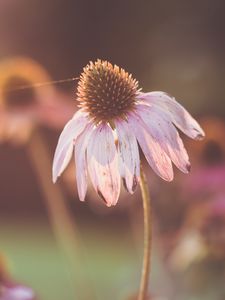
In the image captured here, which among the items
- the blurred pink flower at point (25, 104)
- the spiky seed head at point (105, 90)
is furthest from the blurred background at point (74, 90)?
the spiky seed head at point (105, 90)

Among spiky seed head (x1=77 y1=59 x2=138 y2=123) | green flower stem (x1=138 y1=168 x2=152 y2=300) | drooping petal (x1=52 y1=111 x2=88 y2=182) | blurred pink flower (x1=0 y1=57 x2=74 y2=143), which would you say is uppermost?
blurred pink flower (x1=0 y1=57 x2=74 y2=143)

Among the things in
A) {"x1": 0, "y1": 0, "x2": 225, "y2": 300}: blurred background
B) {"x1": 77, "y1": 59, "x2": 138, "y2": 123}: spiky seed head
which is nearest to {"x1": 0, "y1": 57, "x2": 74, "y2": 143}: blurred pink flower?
{"x1": 0, "y1": 0, "x2": 225, "y2": 300}: blurred background

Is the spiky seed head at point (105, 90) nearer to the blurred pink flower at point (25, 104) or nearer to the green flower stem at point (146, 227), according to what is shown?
the green flower stem at point (146, 227)

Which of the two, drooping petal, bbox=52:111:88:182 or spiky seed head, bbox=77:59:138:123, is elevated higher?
spiky seed head, bbox=77:59:138:123

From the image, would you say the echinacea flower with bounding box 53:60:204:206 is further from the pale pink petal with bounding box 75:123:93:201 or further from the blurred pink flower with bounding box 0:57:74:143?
the blurred pink flower with bounding box 0:57:74:143

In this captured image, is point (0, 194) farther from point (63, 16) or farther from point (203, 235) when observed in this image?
point (203, 235)

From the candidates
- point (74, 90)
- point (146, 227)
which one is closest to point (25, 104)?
point (74, 90)

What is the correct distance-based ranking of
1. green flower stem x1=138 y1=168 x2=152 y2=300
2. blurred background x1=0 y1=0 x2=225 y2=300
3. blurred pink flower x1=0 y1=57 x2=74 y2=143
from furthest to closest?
blurred background x1=0 y1=0 x2=225 y2=300
blurred pink flower x1=0 y1=57 x2=74 y2=143
green flower stem x1=138 y1=168 x2=152 y2=300
